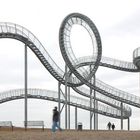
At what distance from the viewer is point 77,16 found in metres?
46.7

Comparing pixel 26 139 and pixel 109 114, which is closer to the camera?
pixel 26 139

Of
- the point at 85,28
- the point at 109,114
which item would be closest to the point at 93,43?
the point at 85,28

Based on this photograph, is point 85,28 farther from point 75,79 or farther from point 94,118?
point 94,118

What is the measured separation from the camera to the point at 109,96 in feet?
172

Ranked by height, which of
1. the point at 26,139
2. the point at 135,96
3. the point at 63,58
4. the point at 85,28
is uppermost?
the point at 85,28

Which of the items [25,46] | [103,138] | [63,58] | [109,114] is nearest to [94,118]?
[109,114]

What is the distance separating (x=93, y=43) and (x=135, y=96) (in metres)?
7.95

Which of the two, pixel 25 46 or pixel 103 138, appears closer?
pixel 103 138

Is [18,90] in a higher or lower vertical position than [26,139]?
higher

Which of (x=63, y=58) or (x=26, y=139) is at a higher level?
(x=63, y=58)

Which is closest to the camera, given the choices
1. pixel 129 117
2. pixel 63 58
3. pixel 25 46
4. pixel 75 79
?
pixel 25 46

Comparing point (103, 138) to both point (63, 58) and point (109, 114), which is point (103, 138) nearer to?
point (63, 58)

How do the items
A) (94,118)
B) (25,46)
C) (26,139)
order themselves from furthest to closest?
(94,118) → (25,46) → (26,139)

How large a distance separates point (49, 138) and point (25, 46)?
70.9ft
